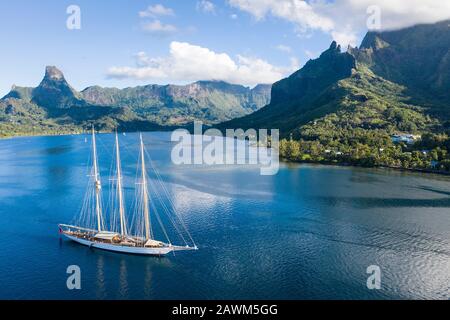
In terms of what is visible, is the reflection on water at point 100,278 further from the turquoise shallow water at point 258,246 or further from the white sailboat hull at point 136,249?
the white sailboat hull at point 136,249

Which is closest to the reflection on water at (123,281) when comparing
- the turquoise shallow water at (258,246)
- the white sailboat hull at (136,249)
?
the turquoise shallow water at (258,246)

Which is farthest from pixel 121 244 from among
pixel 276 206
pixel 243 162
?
pixel 243 162

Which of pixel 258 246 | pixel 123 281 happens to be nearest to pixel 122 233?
pixel 123 281

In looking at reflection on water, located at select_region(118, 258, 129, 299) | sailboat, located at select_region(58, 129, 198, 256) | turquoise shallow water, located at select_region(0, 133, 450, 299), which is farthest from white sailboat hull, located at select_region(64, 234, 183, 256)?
→ reflection on water, located at select_region(118, 258, 129, 299)

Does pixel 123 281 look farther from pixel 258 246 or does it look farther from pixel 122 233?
pixel 258 246

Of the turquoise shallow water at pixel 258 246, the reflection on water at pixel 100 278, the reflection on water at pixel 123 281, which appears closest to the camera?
the reflection on water at pixel 123 281

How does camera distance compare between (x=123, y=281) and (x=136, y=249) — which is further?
(x=136, y=249)

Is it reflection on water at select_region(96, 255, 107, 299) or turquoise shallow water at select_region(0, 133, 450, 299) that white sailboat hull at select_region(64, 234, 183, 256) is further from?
reflection on water at select_region(96, 255, 107, 299)
